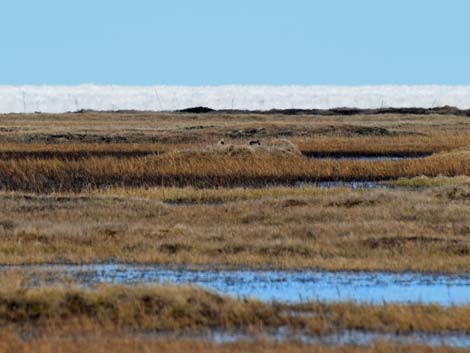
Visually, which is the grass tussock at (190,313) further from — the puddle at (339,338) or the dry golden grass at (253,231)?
the dry golden grass at (253,231)

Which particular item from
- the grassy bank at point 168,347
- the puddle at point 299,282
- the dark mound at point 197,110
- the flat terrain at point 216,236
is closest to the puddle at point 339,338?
the flat terrain at point 216,236

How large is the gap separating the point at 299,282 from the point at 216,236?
458 cm

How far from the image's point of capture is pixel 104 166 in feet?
137

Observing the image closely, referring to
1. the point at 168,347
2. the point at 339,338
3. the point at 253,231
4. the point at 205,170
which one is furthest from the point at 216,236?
the point at 205,170

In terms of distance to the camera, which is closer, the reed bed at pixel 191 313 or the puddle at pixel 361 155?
the reed bed at pixel 191 313

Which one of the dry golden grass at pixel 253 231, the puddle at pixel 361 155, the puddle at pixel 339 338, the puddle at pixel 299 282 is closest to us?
the puddle at pixel 339 338

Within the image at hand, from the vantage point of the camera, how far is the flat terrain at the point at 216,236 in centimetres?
1366

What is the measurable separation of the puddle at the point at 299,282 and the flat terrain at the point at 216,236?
0.55 meters

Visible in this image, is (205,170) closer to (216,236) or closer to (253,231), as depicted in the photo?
(253,231)

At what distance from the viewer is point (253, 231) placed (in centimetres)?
2270

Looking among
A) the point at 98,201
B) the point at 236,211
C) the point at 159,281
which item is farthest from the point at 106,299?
the point at 98,201

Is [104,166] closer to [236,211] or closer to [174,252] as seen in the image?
[236,211]

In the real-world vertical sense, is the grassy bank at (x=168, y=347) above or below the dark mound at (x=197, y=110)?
above

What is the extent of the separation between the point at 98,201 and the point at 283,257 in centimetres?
931
